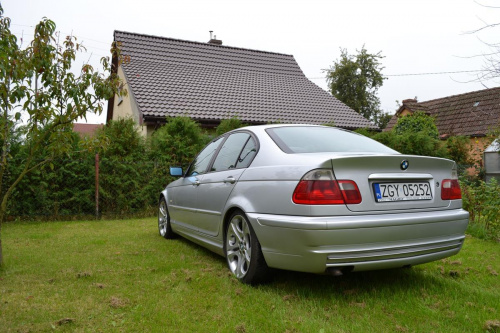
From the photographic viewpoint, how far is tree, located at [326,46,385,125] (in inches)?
1640

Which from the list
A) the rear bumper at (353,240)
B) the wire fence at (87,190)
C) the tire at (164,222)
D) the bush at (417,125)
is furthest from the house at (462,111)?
the rear bumper at (353,240)

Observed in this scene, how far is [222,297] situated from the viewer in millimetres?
3232

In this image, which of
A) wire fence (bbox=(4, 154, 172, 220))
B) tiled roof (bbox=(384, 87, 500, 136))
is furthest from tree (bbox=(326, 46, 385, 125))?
wire fence (bbox=(4, 154, 172, 220))

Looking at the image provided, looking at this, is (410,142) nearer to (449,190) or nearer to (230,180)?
(449,190)

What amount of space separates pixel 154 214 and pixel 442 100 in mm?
24382

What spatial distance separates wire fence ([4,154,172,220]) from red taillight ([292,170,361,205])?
7.14 metres

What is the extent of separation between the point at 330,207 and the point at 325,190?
13 cm

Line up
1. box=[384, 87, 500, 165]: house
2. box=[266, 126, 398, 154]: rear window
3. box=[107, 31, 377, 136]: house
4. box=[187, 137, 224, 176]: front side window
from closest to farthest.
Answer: box=[266, 126, 398, 154]: rear window
box=[187, 137, 224, 176]: front side window
box=[107, 31, 377, 136]: house
box=[384, 87, 500, 165]: house

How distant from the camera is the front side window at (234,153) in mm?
3963

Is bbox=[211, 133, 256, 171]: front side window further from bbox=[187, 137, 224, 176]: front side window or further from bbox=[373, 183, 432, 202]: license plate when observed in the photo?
bbox=[373, 183, 432, 202]: license plate

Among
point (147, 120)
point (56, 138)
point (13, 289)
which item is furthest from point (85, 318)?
point (147, 120)

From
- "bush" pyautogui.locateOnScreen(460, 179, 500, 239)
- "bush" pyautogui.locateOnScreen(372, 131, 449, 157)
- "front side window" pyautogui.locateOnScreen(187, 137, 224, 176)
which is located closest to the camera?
"front side window" pyautogui.locateOnScreen(187, 137, 224, 176)

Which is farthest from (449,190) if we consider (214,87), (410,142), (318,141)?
(214,87)

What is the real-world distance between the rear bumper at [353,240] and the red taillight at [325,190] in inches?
4.9
